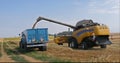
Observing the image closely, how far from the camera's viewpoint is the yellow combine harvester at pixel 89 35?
106ft

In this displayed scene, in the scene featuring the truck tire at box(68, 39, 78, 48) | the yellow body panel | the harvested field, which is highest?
the yellow body panel

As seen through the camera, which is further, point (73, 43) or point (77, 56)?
point (73, 43)

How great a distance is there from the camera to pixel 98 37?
32.5 meters

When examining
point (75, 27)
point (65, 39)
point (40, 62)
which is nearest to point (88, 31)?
point (75, 27)

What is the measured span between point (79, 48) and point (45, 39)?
13.6ft

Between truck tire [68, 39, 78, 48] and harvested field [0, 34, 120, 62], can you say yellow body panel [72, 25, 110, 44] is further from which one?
harvested field [0, 34, 120, 62]

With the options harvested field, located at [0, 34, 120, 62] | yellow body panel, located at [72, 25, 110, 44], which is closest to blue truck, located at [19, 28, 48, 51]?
harvested field, located at [0, 34, 120, 62]

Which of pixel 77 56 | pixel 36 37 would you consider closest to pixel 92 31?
pixel 36 37

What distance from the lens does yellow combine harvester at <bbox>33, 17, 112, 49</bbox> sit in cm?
3228

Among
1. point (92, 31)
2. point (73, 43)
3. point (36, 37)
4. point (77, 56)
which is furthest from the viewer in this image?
point (73, 43)

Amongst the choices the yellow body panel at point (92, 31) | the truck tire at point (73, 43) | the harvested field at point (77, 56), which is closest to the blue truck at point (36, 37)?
the harvested field at point (77, 56)

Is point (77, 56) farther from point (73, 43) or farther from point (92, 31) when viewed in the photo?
point (73, 43)

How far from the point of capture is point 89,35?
32.8 m

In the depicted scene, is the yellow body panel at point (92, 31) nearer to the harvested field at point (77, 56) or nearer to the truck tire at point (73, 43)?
the truck tire at point (73, 43)
